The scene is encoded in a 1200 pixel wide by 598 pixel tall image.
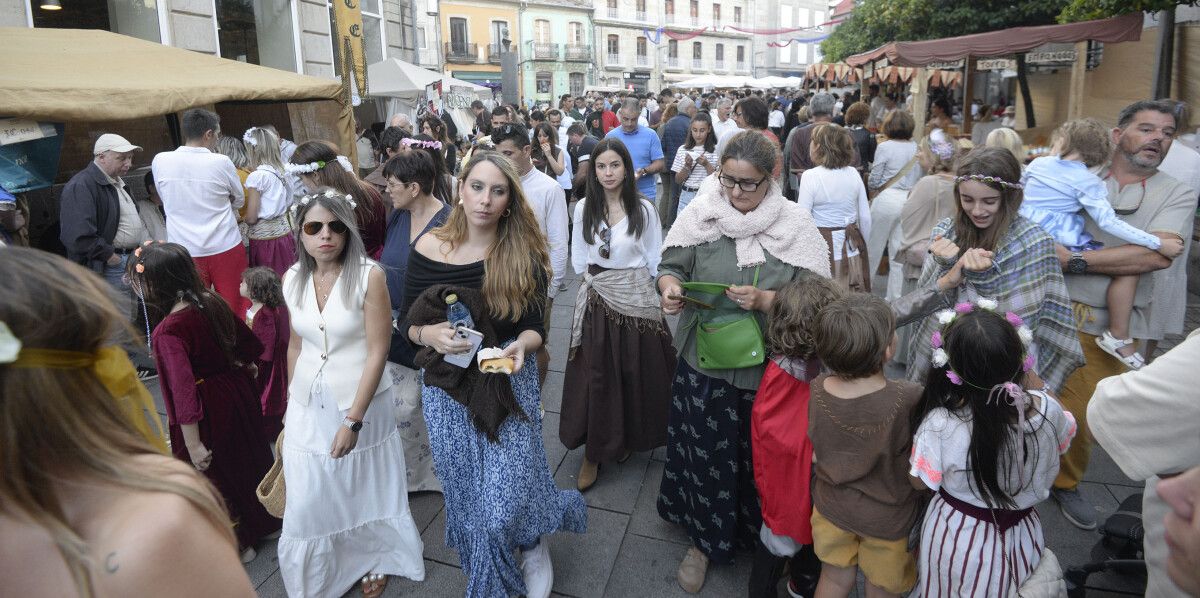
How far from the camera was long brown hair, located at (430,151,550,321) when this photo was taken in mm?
2592

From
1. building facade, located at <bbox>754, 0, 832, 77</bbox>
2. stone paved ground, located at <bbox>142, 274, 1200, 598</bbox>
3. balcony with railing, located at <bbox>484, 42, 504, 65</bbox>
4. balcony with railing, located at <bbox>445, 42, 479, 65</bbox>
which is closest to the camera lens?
stone paved ground, located at <bbox>142, 274, 1200, 598</bbox>

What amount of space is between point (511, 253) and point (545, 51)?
46.4 m

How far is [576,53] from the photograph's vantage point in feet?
155

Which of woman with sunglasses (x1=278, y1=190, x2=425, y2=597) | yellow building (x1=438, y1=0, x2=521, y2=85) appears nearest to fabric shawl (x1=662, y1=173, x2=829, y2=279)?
woman with sunglasses (x1=278, y1=190, x2=425, y2=597)

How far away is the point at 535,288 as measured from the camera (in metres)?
2.70

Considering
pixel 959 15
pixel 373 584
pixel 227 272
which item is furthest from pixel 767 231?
pixel 959 15

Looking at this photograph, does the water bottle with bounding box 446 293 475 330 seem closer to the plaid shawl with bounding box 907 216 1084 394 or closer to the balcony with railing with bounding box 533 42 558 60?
the plaid shawl with bounding box 907 216 1084 394

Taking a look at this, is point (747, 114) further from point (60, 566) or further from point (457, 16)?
point (457, 16)

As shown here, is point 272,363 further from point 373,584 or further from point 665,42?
point 665,42

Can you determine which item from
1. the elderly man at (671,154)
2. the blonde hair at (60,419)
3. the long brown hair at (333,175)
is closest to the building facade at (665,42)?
the elderly man at (671,154)

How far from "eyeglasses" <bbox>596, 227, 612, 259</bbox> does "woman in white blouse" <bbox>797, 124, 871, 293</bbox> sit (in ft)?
6.25

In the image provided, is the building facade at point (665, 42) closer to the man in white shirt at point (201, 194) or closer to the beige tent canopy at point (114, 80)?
the beige tent canopy at point (114, 80)

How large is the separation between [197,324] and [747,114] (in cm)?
528

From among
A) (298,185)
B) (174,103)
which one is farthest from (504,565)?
(174,103)
